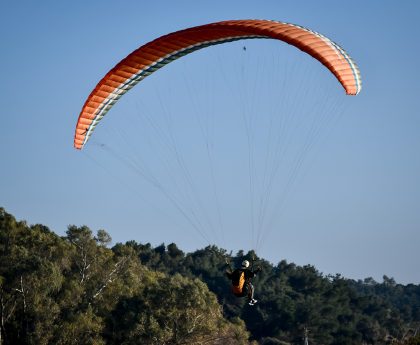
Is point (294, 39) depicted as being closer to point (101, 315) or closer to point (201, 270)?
point (101, 315)

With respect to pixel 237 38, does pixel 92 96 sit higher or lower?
lower

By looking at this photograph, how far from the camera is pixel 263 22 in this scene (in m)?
26.7

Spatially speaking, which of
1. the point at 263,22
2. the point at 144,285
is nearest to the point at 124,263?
the point at 144,285

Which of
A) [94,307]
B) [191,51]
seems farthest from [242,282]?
[94,307]

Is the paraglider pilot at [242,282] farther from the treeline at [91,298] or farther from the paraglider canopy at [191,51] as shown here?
the treeline at [91,298]

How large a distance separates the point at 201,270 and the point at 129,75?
73.8 metres

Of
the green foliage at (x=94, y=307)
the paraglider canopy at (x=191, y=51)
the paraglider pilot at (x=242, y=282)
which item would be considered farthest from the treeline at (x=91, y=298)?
the paraglider pilot at (x=242, y=282)

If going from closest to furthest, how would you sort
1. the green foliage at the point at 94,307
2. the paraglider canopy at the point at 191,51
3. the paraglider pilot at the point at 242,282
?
the paraglider pilot at the point at 242,282
the paraglider canopy at the point at 191,51
the green foliage at the point at 94,307

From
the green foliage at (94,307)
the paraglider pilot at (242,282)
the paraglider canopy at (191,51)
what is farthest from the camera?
the green foliage at (94,307)

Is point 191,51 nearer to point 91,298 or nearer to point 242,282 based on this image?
point 242,282

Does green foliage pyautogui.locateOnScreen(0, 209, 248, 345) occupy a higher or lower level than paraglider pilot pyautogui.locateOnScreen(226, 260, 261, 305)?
higher

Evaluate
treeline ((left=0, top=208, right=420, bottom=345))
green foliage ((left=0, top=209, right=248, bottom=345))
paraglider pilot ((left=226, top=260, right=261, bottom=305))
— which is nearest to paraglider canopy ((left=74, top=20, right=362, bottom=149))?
paraglider pilot ((left=226, top=260, right=261, bottom=305))

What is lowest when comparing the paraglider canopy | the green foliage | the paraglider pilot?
the paraglider pilot

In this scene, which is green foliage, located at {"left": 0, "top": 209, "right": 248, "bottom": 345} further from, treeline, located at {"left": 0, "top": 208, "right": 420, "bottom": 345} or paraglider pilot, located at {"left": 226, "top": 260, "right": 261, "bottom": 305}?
paraglider pilot, located at {"left": 226, "top": 260, "right": 261, "bottom": 305}
